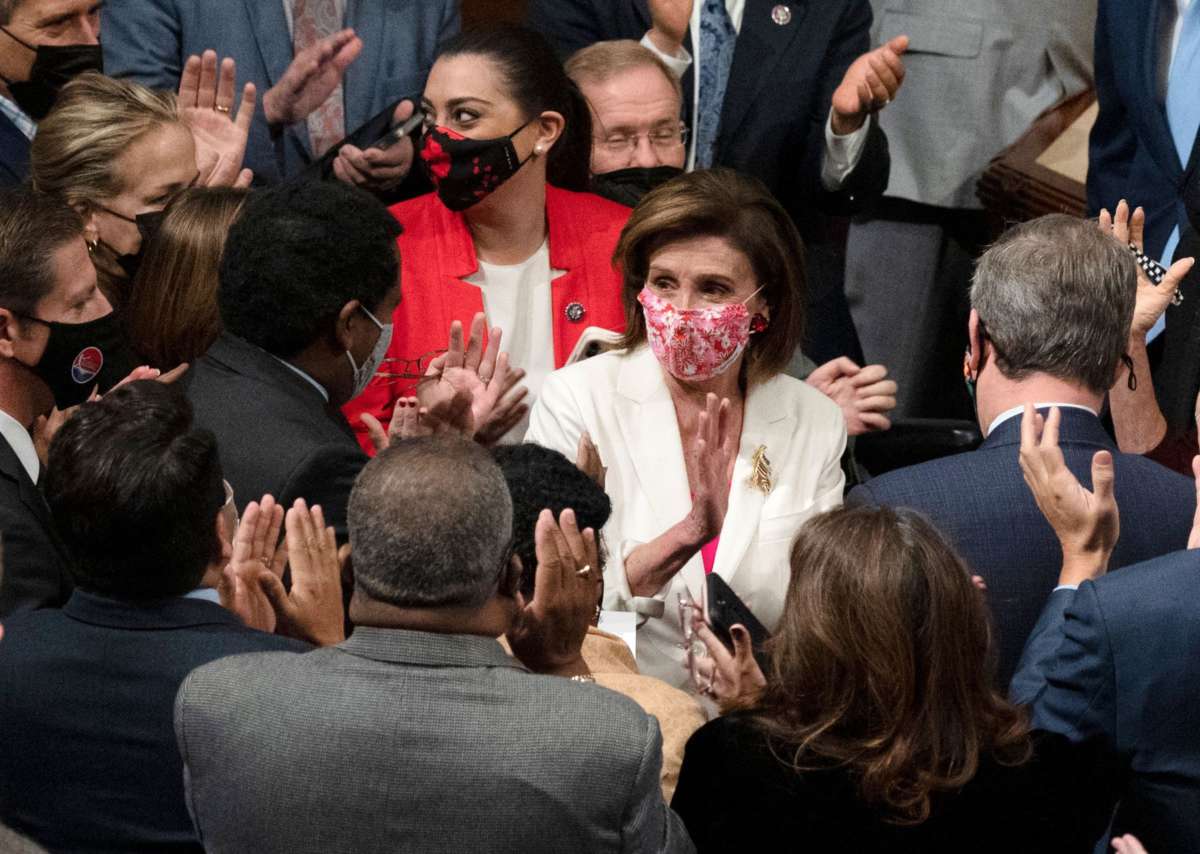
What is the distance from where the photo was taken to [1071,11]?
565cm

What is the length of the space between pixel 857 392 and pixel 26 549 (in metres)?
2.06

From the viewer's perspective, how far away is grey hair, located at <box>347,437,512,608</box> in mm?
2273

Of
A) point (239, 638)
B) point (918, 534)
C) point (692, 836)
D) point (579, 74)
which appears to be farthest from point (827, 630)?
point (579, 74)

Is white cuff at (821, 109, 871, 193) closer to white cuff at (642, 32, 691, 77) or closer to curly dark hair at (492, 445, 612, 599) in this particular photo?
white cuff at (642, 32, 691, 77)

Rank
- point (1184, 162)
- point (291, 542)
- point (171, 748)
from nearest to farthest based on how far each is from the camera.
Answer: point (171, 748) < point (291, 542) < point (1184, 162)

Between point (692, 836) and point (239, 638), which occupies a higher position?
point (239, 638)

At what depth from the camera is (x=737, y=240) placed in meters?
→ 3.90

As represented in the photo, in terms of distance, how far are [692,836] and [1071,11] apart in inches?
158

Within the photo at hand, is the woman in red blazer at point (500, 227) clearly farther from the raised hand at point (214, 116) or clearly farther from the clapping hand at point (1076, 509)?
the clapping hand at point (1076, 509)

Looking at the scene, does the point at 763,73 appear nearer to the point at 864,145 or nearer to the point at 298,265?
the point at 864,145

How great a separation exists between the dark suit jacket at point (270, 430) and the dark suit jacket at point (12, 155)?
1452 millimetres

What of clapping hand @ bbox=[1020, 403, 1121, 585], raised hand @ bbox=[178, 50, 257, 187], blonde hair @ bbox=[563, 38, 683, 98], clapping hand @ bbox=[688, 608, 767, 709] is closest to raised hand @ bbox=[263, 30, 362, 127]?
raised hand @ bbox=[178, 50, 257, 187]

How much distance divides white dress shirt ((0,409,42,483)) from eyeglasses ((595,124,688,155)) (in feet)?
6.57

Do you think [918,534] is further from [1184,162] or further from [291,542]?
[1184,162]
